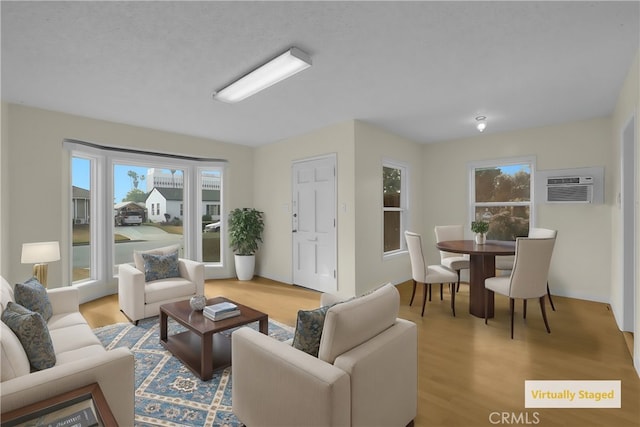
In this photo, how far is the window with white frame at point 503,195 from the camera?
477 centimetres

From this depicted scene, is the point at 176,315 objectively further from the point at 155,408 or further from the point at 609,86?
the point at 609,86

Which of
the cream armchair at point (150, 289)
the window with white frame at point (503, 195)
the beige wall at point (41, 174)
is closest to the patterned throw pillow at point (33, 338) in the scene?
the cream armchair at point (150, 289)

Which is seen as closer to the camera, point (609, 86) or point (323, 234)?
point (609, 86)

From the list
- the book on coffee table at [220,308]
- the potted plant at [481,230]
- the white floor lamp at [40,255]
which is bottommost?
the book on coffee table at [220,308]

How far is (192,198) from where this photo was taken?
17.8ft

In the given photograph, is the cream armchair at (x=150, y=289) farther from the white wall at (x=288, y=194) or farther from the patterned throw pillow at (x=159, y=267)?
the white wall at (x=288, y=194)

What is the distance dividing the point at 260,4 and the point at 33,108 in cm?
349

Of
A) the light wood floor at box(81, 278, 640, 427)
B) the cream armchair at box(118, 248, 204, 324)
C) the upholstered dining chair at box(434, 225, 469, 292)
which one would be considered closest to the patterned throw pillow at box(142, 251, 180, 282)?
the cream armchair at box(118, 248, 204, 324)

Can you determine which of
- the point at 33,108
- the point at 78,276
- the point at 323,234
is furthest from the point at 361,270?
the point at 33,108

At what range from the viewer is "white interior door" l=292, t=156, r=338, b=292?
461cm

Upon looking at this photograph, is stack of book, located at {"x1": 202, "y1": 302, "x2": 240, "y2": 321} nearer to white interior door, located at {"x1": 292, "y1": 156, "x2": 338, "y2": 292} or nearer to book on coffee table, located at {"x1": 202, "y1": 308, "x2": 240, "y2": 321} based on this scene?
book on coffee table, located at {"x1": 202, "y1": 308, "x2": 240, "y2": 321}

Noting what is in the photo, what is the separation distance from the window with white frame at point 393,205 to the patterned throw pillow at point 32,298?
4.07 meters

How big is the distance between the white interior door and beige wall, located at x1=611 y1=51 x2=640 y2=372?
10.2 feet

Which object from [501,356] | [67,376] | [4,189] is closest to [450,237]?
[501,356]
